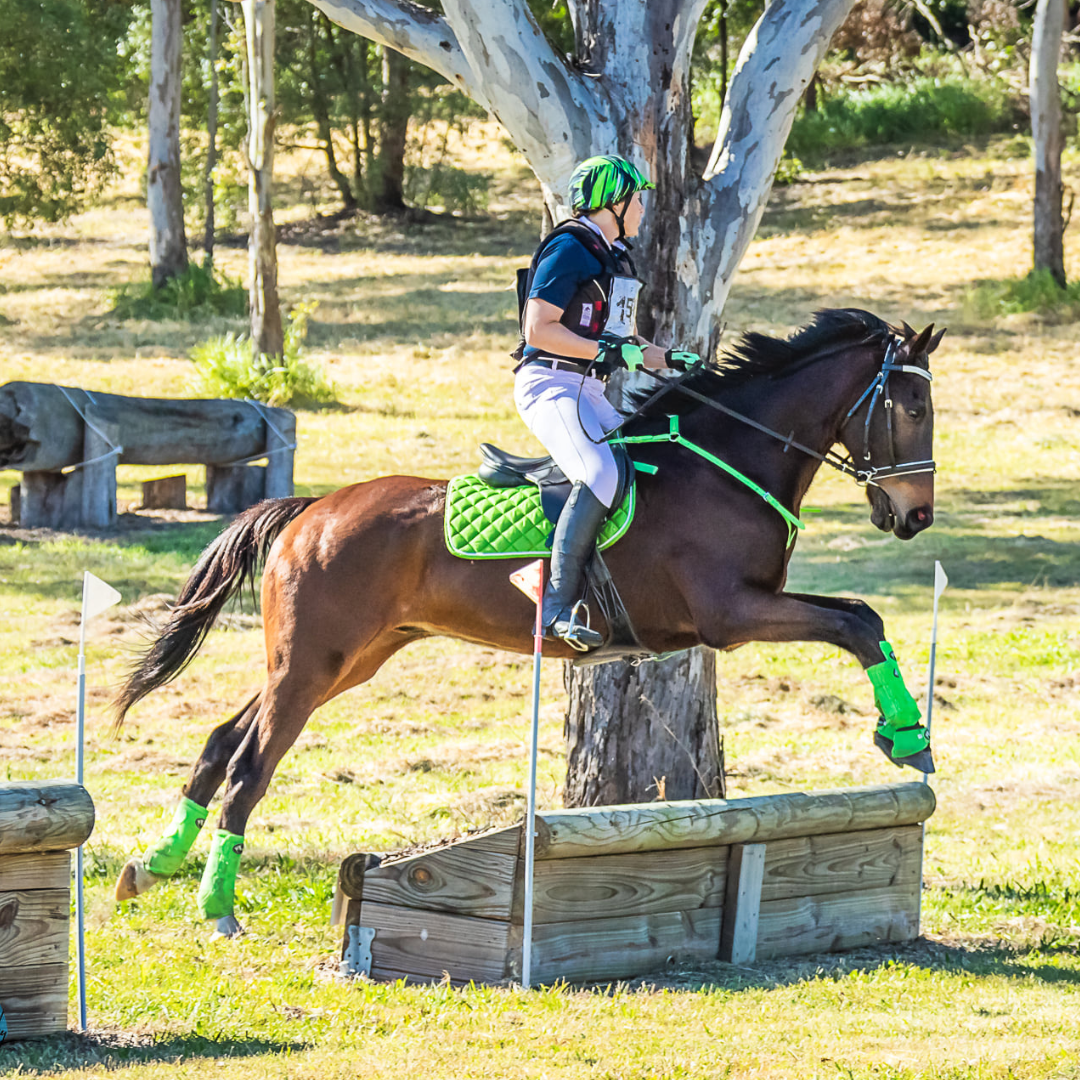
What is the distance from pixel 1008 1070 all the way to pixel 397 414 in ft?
50.9

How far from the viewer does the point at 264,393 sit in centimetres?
1950

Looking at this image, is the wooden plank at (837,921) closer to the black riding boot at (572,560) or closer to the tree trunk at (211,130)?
the black riding boot at (572,560)

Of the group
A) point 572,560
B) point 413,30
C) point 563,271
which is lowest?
point 572,560

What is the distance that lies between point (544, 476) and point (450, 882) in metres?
1.52

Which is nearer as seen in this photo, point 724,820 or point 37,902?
point 37,902

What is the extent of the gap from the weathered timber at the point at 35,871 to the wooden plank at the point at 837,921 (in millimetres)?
2593

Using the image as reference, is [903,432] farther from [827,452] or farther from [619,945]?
[619,945]

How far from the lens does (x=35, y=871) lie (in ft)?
14.5

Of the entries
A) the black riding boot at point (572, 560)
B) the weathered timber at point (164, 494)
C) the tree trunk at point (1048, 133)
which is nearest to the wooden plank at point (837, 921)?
the black riding boot at point (572, 560)

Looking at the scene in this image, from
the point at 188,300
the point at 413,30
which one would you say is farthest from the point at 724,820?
the point at 188,300

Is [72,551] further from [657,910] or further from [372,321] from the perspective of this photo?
[372,321]

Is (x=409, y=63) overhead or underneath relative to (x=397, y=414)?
overhead

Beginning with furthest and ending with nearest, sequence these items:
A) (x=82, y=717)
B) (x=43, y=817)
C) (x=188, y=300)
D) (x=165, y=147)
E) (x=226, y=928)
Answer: (x=165, y=147) < (x=188, y=300) < (x=226, y=928) < (x=82, y=717) < (x=43, y=817)

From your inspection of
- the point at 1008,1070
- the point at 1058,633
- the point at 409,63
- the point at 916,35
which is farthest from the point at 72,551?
the point at 916,35
